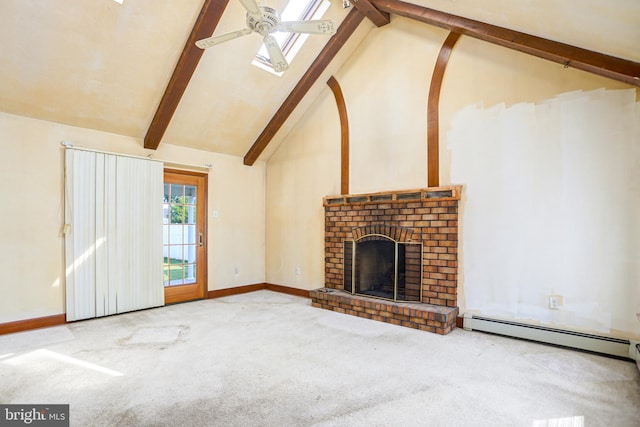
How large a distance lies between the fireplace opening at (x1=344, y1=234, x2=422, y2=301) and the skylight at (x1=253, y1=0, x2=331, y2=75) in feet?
9.01

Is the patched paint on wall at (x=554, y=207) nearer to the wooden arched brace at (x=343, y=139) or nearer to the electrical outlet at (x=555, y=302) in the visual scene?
the electrical outlet at (x=555, y=302)

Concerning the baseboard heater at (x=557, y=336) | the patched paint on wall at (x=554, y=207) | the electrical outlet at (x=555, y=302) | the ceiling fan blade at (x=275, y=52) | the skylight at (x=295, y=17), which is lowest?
the baseboard heater at (x=557, y=336)

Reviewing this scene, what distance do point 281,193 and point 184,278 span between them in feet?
6.96

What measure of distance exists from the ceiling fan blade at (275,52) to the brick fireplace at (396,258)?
209cm

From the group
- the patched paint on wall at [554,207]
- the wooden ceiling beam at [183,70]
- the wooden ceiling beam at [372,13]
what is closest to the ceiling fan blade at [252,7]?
the wooden ceiling beam at [183,70]

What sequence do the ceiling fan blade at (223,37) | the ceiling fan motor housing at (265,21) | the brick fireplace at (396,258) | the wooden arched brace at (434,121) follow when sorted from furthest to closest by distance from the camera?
1. the wooden arched brace at (434,121)
2. the brick fireplace at (396,258)
3. the ceiling fan blade at (223,37)
4. the ceiling fan motor housing at (265,21)

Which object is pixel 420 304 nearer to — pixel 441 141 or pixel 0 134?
pixel 441 141

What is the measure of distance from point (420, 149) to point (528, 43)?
4.87 feet

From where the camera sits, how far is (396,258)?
4188 millimetres

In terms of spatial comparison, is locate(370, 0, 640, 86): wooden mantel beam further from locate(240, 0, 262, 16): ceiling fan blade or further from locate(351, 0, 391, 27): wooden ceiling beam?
locate(240, 0, 262, 16): ceiling fan blade

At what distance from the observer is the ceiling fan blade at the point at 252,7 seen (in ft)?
7.90

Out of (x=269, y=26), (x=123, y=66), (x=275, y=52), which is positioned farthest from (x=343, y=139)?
(x=123, y=66)

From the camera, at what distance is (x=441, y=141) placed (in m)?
3.97

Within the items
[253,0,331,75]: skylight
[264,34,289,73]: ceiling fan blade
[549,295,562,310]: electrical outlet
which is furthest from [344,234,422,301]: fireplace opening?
[253,0,331,75]: skylight
